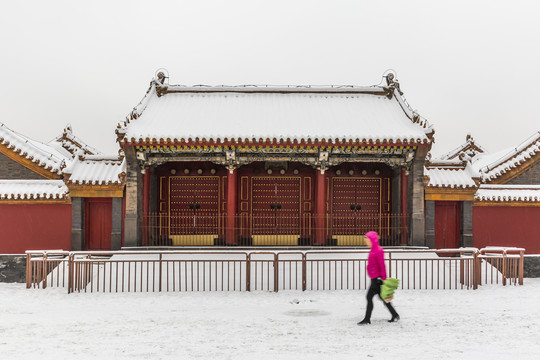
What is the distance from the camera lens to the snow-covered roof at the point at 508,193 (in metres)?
17.1

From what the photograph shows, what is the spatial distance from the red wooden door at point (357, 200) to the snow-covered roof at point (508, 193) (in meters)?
3.65

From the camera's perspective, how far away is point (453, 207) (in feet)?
56.5

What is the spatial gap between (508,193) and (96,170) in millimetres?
15273

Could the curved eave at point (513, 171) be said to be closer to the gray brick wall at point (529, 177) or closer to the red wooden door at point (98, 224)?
the gray brick wall at point (529, 177)

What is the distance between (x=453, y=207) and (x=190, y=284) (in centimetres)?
1040

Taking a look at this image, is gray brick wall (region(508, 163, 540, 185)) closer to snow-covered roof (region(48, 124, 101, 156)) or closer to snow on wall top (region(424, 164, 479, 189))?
snow on wall top (region(424, 164, 479, 189))

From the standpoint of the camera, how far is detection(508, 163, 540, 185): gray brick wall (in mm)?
19344

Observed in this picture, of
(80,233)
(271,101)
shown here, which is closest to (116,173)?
(80,233)

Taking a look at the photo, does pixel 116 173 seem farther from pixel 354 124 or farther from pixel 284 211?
pixel 354 124

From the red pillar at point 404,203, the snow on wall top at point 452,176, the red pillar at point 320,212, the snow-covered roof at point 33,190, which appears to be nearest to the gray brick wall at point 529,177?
the snow on wall top at point 452,176

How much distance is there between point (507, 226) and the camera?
17.2 metres

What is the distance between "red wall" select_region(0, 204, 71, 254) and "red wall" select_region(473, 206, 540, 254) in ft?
49.3

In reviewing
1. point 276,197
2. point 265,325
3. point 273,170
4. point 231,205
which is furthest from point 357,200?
point 265,325

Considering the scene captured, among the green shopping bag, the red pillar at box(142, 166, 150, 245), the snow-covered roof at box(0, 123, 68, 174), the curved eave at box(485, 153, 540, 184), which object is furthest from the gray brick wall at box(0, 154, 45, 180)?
the curved eave at box(485, 153, 540, 184)
